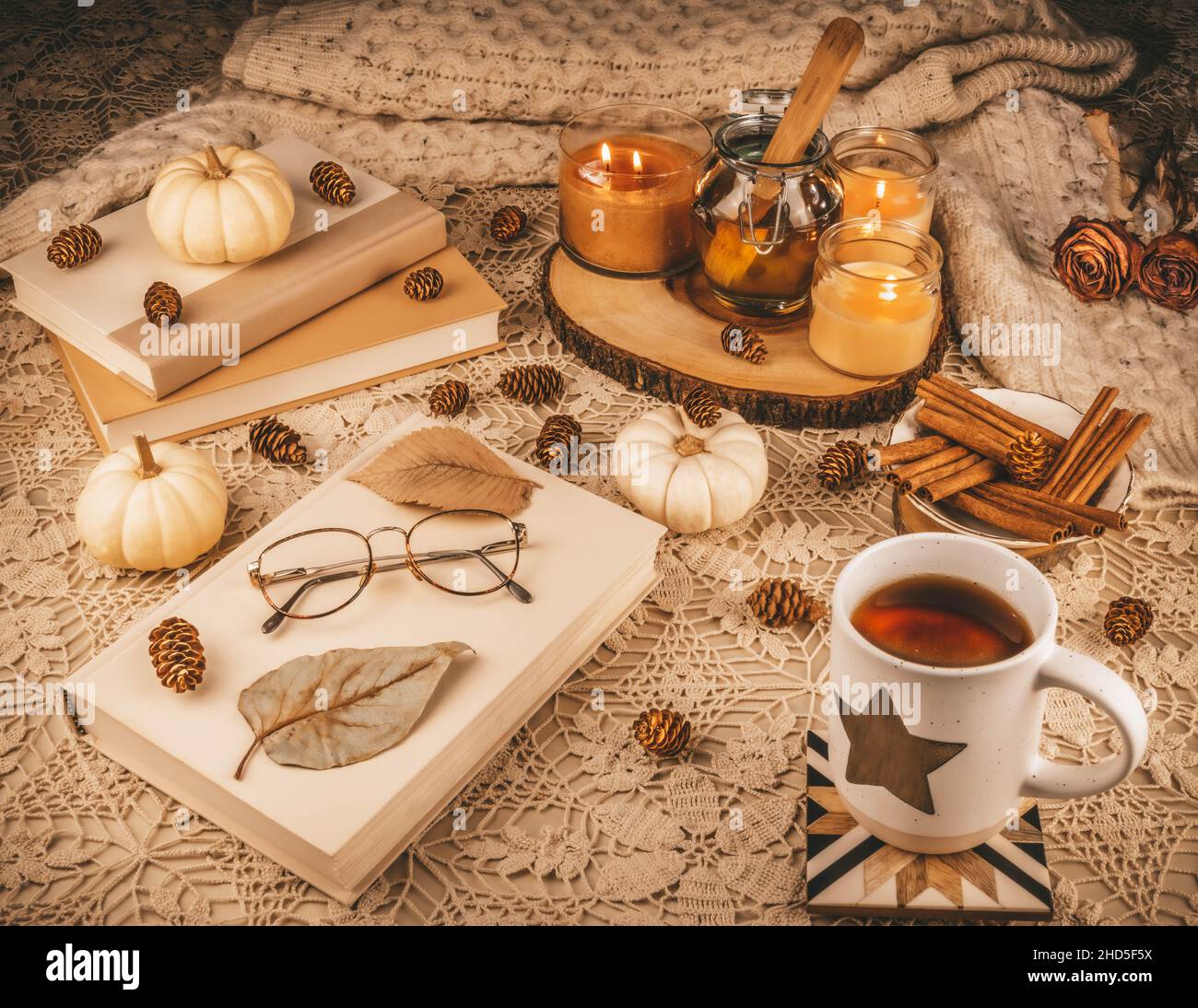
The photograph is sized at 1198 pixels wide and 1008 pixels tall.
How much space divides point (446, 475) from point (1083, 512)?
1.88ft

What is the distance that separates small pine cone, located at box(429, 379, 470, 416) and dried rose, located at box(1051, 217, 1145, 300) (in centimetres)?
75

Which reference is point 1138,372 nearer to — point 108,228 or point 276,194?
point 276,194

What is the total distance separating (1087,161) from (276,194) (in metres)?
1.07

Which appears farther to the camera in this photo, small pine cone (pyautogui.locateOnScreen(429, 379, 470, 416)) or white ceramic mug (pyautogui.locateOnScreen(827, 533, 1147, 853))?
small pine cone (pyautogui.locateOnScreen(429, 379, 470, 416))

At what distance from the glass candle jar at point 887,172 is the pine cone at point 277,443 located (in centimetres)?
67

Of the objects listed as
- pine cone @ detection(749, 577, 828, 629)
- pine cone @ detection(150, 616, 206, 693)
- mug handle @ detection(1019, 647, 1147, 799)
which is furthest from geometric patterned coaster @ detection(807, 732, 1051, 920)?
pine cone @ detection(150, 616, 206, 693)

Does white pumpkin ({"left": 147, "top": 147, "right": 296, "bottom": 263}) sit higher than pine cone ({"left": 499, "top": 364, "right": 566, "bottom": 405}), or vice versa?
white pumpkin ({"left": 147, "top": 147, "right": 296, "bottom": 263})

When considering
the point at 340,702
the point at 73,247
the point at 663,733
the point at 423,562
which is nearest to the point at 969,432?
the point at 663,733

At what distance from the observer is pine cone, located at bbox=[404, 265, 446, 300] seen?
4.33 ft

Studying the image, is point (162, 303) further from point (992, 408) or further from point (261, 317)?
point (992, 408)

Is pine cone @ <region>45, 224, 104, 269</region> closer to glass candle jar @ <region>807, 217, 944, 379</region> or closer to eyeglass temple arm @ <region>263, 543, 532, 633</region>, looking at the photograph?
eyeglass temple arm @ <region>263, 543, 532, 633</region>

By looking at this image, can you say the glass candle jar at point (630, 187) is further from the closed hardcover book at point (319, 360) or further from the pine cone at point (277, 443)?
the pine cone at point (277, 443)

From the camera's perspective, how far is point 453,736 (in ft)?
2.85

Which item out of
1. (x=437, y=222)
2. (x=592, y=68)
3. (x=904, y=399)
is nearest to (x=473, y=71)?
(x=592, y=68)
